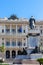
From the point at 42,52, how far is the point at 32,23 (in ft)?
13.1

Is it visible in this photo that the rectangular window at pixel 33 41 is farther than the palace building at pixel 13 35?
No

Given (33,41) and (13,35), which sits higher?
(13,35)

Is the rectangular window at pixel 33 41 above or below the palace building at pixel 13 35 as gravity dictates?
below

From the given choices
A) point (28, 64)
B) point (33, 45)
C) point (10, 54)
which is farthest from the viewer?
point (10, 54)

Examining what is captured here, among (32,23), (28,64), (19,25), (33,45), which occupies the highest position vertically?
(19,25)

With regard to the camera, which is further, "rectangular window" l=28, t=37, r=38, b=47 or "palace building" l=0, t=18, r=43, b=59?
"palace building" l=0, t=18, r=43, b=59

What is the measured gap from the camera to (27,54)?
2936 centimetres

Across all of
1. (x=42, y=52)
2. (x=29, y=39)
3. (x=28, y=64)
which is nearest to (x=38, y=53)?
(x=42, y=52)

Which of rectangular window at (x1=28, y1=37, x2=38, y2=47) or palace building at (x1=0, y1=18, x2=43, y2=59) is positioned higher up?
palace building at (x1=0, y1=18, x2=43, y2=59)

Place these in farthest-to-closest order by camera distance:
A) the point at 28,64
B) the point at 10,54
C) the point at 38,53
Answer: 1. the point at 10,54
2. the point at 38,53
3. the point at 28,64

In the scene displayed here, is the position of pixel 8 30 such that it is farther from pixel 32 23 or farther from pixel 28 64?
pixel 28 64

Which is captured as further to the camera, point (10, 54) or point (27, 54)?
point (10, 54)

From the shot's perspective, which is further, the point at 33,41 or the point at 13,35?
the point at 13,35

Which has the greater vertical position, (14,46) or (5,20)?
(5,20)
